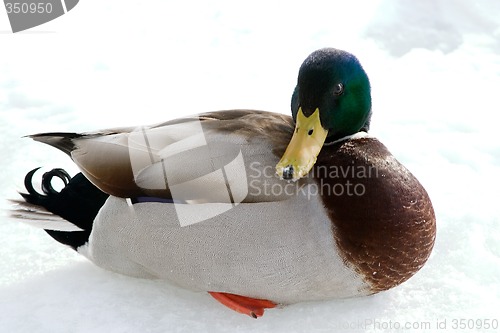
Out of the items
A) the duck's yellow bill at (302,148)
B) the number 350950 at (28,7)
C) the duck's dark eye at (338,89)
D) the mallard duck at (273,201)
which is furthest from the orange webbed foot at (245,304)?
the number 350950 at (28,7)

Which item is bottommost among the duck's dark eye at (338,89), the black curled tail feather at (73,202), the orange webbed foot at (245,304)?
the orange webbed foot at (245,304)

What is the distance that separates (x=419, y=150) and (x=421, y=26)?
210 cm

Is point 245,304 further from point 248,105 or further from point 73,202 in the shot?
point 248,105

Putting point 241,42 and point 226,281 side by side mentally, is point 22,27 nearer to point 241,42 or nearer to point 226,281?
point 241,42

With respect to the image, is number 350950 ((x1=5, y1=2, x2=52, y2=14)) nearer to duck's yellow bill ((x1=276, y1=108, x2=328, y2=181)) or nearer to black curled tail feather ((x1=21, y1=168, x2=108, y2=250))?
black curled tail feather ((x1=21, y1=168, x2=108, y2=250))

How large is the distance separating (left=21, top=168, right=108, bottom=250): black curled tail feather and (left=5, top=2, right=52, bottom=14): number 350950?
338 centimetres

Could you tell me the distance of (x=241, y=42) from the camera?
5668mm

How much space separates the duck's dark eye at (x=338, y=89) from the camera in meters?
2.68

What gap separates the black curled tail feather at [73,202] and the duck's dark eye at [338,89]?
1.11 meters

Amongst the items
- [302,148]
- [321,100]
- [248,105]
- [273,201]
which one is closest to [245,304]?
[273,201]

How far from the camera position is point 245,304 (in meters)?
2.84

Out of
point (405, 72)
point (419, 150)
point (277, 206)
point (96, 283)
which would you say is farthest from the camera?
point (405, 72)

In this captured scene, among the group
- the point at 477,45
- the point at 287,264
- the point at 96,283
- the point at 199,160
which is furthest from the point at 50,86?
the point at 477,45

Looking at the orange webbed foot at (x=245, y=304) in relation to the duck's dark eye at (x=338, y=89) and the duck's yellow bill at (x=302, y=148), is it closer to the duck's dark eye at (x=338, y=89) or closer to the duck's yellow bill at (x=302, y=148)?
the duck's yellow bill at (x=302, y=148)
